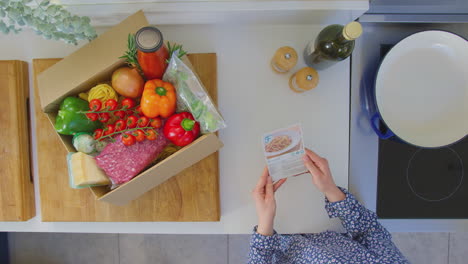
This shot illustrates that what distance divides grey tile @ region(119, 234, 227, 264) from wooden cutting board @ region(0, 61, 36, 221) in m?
0.71

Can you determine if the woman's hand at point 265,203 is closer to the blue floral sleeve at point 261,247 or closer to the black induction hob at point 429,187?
the blue floral sleeve at point 261,247

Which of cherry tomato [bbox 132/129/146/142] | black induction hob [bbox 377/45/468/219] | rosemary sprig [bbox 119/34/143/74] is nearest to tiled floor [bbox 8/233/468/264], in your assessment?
black induction hob [bbox 377/45/468/219]

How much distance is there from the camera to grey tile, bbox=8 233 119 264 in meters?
1.46

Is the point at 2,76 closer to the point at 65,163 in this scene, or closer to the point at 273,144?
the point at 65,163

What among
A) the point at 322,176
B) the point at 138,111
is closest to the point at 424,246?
the point at 322,176

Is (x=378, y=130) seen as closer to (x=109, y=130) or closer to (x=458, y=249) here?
(x=109, y=130)

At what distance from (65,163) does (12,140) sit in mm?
161

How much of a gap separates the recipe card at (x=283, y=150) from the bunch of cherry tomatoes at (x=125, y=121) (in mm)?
295

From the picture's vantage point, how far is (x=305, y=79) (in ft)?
2.39

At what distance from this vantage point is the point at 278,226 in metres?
0.85

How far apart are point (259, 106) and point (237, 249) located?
36.4 inches

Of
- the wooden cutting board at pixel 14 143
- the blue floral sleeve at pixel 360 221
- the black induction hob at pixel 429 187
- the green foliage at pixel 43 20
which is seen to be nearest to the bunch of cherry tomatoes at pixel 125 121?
the green foliage at pixel 43 20

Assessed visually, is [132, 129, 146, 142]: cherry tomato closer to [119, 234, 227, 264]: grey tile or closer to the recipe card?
the recipe card

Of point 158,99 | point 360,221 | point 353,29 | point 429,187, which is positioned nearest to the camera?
point 353,29
